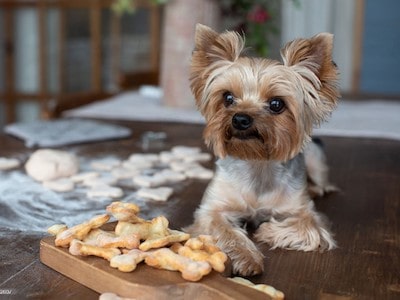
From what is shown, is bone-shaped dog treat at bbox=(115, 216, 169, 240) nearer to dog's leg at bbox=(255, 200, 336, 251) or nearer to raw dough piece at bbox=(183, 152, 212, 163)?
dog's leg at bbox=(255, 200, 336, 251)

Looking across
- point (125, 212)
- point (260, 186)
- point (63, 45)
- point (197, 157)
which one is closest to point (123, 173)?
point (197, 157)

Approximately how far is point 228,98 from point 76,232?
53 cm

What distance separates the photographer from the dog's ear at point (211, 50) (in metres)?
1.68

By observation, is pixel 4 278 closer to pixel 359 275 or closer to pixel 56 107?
pixel 359 275

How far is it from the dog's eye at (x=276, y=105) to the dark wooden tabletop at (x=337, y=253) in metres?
0.32

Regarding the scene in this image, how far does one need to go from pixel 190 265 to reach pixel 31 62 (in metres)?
4.14

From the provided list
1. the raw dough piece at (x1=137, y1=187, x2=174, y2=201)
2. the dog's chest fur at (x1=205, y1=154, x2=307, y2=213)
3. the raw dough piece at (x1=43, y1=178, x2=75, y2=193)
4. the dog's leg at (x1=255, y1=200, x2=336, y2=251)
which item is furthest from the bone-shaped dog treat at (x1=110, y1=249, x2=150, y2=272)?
the raw dough piece at (x1=43, y1=178, x2=75, y2=193)

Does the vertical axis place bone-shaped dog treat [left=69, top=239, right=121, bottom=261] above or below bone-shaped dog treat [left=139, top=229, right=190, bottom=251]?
below

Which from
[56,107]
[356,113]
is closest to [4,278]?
[56,107]

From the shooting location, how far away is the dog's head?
5.27 ft

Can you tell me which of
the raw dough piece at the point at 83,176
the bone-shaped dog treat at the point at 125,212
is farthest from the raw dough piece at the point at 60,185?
the bone-shaped dog treat at the point at 125,212

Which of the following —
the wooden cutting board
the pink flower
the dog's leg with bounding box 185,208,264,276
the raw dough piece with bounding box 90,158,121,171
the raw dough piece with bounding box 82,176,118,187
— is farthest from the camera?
the pink flower

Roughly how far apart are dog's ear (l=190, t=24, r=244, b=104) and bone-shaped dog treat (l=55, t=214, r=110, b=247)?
1.63 feet

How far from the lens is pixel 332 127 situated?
2920mm
